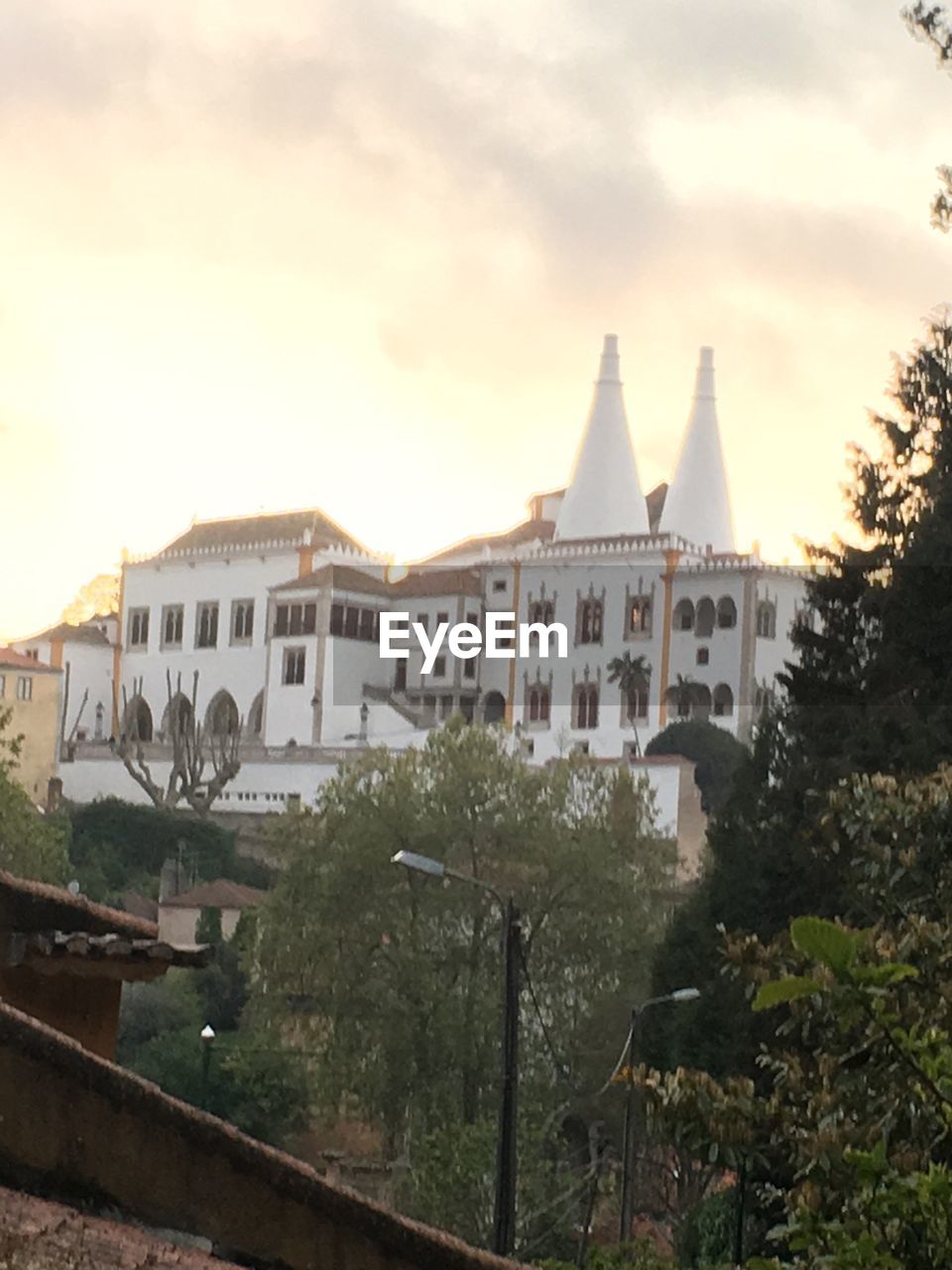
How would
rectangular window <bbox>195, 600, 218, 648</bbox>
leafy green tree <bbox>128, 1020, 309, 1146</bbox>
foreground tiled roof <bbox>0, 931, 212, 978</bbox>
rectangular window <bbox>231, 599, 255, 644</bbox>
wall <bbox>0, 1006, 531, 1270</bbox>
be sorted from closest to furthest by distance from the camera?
wall <bbox>0, 1006, 531, 1270</bbox> < foreground tiled roof <bbox>0, 931, 212, 978</bbox> < leafy green tree <bbox>128, 1020, 309, 1146</bbox> < rectangular window <bbox>231, 599, 255, 644</bbox> < rectangular window <bbox>195, 600, 218, 648</bbox>

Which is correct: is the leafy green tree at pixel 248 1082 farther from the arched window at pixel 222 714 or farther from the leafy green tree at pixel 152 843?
the arched window at pixel 222 714

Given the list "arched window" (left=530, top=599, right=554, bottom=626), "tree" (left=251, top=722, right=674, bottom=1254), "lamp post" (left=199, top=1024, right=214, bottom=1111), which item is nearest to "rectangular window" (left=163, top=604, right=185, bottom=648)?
"arched window" (left=530, top=599, right=554, bottom=626)

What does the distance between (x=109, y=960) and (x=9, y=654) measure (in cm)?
6869

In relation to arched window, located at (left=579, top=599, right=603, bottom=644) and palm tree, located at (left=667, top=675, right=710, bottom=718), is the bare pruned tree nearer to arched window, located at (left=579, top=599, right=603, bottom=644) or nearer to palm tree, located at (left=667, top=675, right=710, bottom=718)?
arched window, located at (left=579, top=599, right=603, bottom=644)

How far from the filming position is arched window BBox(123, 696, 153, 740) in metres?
75.8

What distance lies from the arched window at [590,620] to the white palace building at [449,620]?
0.18 feet

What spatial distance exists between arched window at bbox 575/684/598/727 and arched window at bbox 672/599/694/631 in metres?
2.95

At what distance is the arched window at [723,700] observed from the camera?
66562 mm

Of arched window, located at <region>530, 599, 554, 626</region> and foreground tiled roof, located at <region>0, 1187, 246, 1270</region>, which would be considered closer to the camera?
foreground tiled roof, located at <region>0, 1187, 246, 1270</region>

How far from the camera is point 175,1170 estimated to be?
4.02 metres

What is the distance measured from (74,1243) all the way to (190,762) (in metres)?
65.4

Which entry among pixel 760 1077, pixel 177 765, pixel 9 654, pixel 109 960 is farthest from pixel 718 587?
pixel 109 960

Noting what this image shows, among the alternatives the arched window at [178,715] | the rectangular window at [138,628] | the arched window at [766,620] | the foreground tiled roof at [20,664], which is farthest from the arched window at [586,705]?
the foreground tiled roof at [20,664]

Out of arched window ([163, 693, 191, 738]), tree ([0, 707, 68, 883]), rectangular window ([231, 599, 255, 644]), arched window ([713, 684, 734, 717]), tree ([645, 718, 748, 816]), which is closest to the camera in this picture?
tree ([0, 707, 68, 883])
